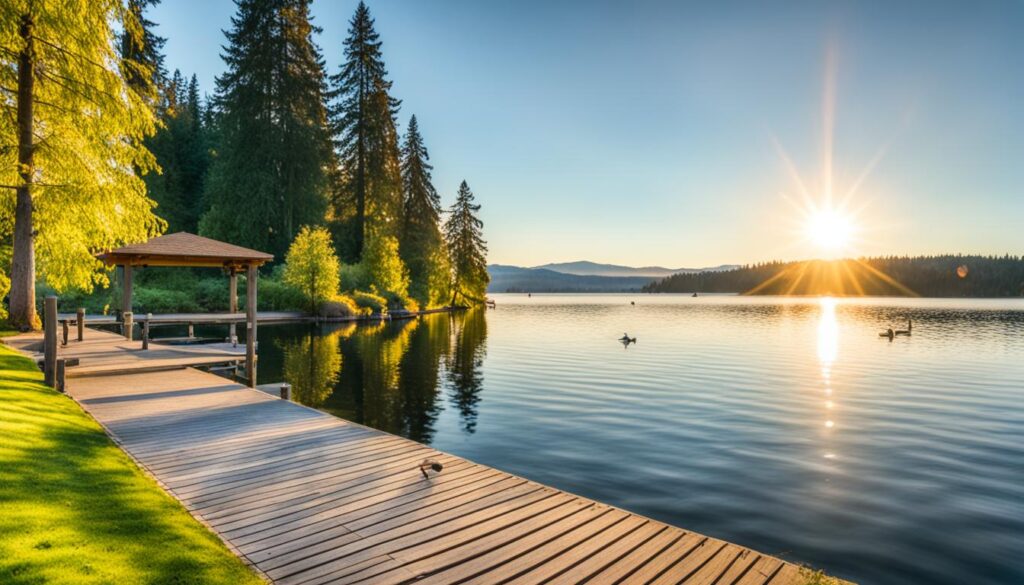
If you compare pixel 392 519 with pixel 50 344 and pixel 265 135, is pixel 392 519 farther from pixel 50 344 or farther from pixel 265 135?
pixel 265 135

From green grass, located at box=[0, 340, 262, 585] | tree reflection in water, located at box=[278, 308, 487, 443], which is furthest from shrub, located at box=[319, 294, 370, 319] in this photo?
green grass, located at box=[0, 340, 262, 585]

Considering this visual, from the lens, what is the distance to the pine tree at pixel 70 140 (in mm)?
16531

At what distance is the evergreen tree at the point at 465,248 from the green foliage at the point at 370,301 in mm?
29045

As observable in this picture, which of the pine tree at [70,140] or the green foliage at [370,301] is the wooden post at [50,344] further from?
the green foliage at [370,301]

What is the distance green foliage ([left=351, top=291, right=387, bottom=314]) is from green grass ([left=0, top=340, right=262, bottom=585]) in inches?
1672

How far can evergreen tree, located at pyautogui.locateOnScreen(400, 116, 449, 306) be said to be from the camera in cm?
6781

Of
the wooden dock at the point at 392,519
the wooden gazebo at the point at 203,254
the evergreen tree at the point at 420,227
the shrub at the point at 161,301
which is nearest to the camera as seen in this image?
the wooden dock at the point at 392,519

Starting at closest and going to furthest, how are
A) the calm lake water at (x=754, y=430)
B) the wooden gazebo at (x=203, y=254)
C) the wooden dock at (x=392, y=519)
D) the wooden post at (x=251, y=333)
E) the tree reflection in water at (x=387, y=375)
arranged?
1. the wooden dock at (x=392, y=519)
2. the calm lake water at (x=754, y=430)
3. the wooden post at (x=251, y=333)
4. the tree reflection in water at (x=387, y=375)
5. the wooden gazebo at (x=203, y=254)

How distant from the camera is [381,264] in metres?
55.5

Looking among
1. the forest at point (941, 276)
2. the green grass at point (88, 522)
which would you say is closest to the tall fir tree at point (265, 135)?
the green grass at point (88, 522)

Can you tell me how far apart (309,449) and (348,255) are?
53.8 meters

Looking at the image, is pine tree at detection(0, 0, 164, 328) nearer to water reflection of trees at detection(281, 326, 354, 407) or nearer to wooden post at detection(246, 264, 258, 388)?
wooden post at detection(246, 264, 258, 388)

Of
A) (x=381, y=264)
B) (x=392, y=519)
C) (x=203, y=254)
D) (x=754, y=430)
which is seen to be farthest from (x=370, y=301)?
(x=392, y=519)

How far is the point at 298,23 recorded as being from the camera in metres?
54.2
